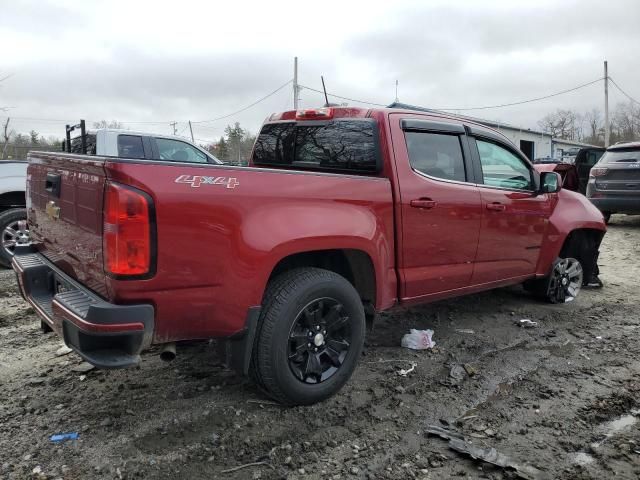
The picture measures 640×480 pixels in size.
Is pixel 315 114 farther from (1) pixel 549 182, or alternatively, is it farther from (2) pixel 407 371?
(1) pixel 549 182

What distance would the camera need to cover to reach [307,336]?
3.14 metres

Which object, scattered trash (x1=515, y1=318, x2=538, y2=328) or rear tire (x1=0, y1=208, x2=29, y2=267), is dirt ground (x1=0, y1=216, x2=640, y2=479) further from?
rear tire (x1=0, y1=208, x2=29, y2=267)

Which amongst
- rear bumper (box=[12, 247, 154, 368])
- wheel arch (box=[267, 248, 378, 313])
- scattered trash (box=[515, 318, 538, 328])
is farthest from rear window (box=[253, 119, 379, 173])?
scattered trash (box=[515, 318, 538, 328])

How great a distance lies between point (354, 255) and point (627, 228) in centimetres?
996

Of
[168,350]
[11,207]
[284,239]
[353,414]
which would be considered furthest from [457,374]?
[11,207]

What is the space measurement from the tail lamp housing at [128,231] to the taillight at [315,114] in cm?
201

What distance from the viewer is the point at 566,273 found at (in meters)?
5.69

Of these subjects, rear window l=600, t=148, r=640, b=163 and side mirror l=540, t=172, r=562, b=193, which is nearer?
side mirror l=540, t=172, r=562, b=193

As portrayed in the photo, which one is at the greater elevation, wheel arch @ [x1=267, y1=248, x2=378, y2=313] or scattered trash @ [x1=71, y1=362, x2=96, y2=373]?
wheel arch @ [x1=267, y1=248, x2=378, y2=313]

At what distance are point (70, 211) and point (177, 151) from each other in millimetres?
5673

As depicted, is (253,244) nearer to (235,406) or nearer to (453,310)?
(235,406)

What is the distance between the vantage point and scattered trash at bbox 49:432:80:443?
2.81 m

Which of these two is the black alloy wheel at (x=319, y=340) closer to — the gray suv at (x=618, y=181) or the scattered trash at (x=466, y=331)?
the scattered trash at (x=466, y=331)

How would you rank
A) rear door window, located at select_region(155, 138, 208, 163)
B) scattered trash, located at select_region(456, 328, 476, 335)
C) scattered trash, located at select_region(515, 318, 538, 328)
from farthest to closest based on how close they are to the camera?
rear door window, located at select_region(155, 138, 208, 163)
scattered trash, located at select_region(515, 318, 538, 328)
scattered trash, located at select_region(456, 328, 476, 335)
